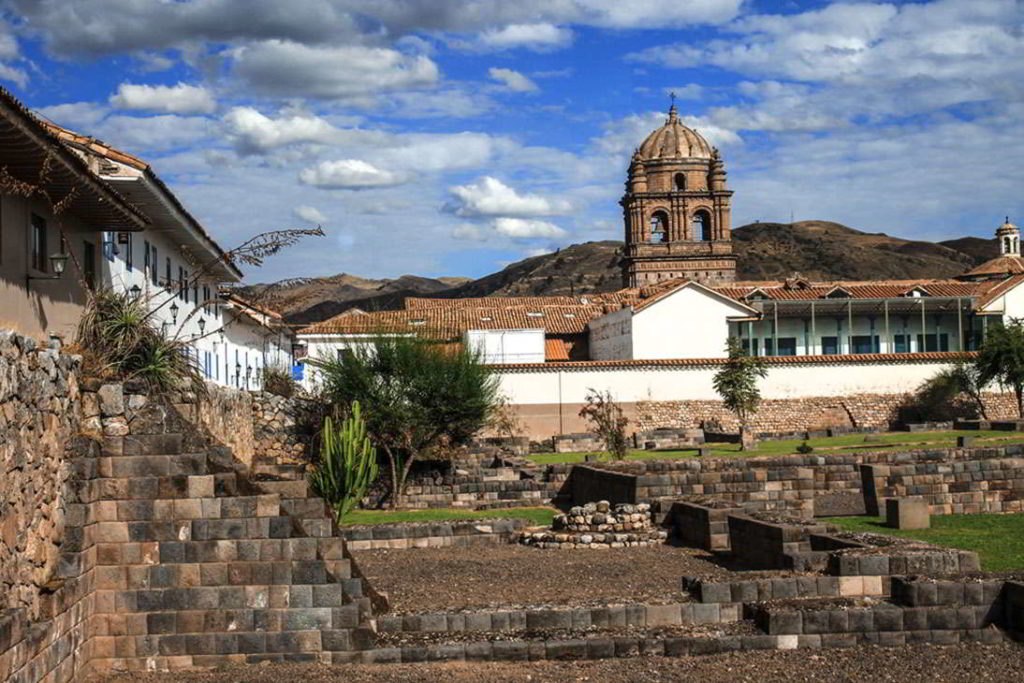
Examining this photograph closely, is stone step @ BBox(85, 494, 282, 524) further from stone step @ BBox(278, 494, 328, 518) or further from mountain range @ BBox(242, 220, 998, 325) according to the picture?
mountain range @ BBox(242, 220, 998, 325)

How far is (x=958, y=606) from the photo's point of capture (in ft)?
36.1

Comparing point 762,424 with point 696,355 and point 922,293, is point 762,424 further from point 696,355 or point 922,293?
point 922,293

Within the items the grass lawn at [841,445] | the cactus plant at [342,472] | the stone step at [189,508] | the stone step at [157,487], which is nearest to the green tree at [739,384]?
the grass lawn at [841,445]

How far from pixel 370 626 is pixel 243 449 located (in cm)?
1657

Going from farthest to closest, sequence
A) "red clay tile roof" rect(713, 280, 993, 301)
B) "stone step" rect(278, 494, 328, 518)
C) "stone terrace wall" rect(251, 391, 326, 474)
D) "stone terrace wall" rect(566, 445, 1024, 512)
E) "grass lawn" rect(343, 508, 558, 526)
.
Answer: "red clay tile roof" rect(713, 280, 993, 301)
"stone terrace wall" rect(251, 391, 326, 474)
"grass lawn" rect(343, 508, 558, 526)
"stone terrace wall" rect(566, 445, 1024, 512)
"stone step" rect(278, 494, 328, 518)

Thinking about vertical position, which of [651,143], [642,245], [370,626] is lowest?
[370,626]

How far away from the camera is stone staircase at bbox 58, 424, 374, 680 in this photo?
10445 millimetres

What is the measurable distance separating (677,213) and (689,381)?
103 feet

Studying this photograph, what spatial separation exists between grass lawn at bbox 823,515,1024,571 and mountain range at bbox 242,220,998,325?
3311 inches

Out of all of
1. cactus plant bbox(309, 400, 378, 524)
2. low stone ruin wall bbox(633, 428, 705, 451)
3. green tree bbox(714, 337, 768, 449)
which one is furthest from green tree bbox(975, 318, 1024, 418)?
cactus plant bbox(309, 400, 378, 524)

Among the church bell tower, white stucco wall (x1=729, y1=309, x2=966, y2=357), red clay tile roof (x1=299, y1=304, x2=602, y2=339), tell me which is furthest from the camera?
the church bell tower

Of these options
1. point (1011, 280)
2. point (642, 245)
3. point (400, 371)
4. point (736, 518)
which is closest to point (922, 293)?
point (1011, 280)

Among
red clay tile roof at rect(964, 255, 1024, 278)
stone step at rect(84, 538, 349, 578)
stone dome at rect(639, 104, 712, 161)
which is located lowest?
stone step at rect(84, 538, 349, 578)

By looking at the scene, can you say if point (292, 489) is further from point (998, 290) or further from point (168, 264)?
point (998, 290)
